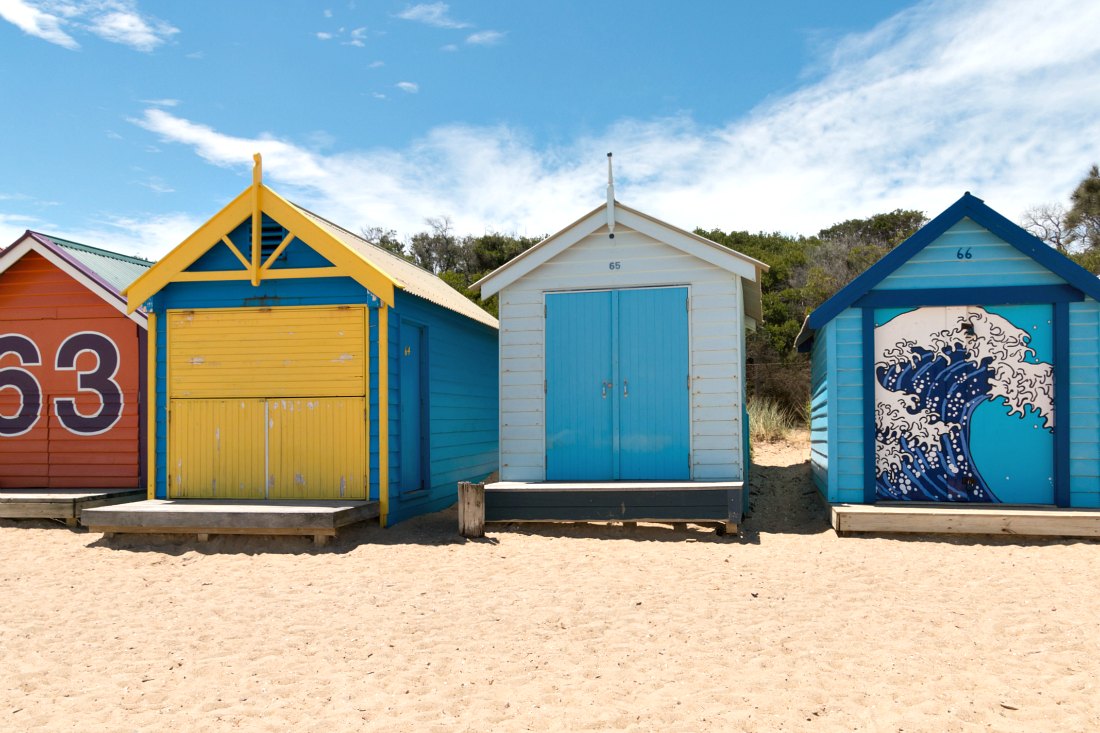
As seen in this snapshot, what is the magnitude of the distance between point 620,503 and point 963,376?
368cm

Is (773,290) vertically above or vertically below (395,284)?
above

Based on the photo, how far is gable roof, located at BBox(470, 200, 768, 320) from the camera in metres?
8.82

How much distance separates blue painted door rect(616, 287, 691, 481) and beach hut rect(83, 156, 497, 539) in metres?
2.43

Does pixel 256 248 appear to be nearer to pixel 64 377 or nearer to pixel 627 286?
pixel 64 377

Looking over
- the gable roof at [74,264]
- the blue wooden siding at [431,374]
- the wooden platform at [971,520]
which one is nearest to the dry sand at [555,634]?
the wooden platform at [971,520]

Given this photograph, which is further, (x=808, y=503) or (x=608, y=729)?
(x=808, y=503)

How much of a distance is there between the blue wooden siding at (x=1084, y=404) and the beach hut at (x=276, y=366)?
22.2 feet

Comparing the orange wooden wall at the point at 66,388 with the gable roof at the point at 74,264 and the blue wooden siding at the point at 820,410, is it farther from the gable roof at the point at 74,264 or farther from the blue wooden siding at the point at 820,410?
the blue wooden siding at the point at 820,410

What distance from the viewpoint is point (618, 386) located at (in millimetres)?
9102

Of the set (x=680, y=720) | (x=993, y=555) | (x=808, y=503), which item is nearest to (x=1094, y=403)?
(x=993, y=555)

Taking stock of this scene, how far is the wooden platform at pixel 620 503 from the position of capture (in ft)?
26.9

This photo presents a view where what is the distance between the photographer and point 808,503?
393 inches

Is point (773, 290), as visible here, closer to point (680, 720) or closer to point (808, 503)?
point (808, 503)

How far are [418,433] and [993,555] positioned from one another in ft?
20.1
